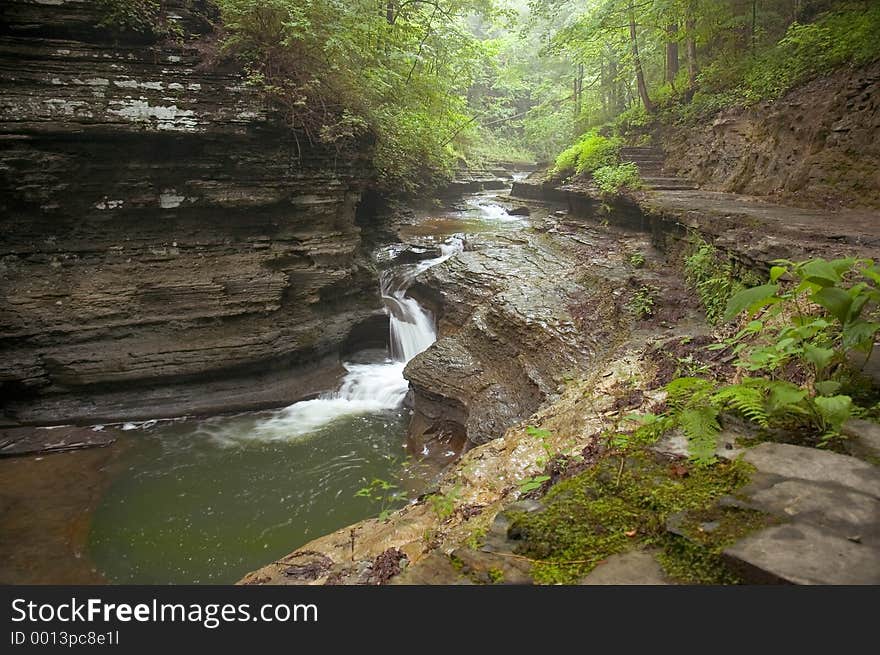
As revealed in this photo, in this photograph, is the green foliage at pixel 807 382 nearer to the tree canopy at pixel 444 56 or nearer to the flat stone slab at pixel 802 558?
the flat stone slab at pixel 802 558

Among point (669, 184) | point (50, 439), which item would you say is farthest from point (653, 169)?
point (50, 439)

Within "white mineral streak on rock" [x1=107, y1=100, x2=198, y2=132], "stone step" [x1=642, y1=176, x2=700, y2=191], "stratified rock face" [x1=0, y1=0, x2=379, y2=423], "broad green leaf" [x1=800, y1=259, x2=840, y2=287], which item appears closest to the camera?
"broad green leaf" [x1=800, y1=259, x2=840, y2=287]

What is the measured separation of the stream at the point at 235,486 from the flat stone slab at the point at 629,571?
15.6 feet

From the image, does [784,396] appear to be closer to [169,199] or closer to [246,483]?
[246,483]

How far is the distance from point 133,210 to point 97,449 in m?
4.04

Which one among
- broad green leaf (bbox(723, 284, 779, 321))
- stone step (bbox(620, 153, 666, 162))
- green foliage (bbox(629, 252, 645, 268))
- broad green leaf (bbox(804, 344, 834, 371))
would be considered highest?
stone step (bbox(620, 153, 666, 162))

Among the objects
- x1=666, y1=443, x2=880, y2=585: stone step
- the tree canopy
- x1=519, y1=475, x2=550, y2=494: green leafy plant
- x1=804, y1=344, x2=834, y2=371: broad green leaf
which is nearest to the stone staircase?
the tree canopy

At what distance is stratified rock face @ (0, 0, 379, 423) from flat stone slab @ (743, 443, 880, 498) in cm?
825

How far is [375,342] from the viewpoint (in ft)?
35.9

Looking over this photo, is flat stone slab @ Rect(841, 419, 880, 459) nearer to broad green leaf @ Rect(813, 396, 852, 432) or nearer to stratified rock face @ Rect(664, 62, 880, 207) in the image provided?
broad green leaf @ Rect(813, 396, 852, 432)

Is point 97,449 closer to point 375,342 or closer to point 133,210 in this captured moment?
point 133,210

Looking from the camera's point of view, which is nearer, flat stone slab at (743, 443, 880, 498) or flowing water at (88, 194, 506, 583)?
flat stone slab at (743, 443, 880, 498)

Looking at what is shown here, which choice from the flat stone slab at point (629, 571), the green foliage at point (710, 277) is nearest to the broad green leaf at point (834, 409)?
the flat stone slab at point (629, 571)

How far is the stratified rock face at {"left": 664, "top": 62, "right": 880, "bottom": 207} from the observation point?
7463 mm
